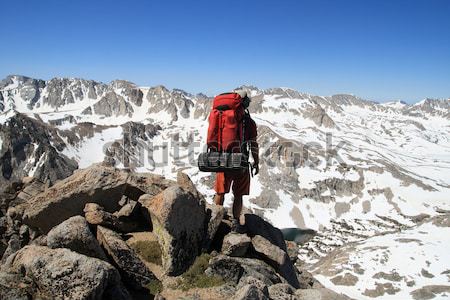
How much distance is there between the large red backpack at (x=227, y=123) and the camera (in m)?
14.3

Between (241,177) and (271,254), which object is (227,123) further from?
(271,254)

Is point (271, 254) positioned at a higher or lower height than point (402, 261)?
higher

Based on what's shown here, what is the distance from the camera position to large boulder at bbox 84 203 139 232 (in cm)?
1366

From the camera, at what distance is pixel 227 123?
46.9 ft

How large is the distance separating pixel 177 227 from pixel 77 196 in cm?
508

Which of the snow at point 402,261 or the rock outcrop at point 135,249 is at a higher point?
the rock outcrop at point 135,249

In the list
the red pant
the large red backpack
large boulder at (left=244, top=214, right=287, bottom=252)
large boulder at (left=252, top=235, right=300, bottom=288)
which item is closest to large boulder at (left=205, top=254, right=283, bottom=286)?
large boulder at (left=252, top=235, right=300, bottom=288)

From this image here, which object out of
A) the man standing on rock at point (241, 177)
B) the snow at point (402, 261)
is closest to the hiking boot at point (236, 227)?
the man standing on rock at point (241, 177)

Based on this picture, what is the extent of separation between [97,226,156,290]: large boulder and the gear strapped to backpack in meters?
4.25

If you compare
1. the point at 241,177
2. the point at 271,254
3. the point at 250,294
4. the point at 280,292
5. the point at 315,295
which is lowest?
the point at 315,295

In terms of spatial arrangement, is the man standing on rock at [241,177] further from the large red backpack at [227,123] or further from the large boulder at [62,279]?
the large boulder at [62,279]

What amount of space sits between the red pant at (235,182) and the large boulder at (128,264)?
459 centimetres

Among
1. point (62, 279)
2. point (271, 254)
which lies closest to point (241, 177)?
point (271, 254)

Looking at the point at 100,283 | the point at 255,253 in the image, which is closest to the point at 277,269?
the point at 255,253
